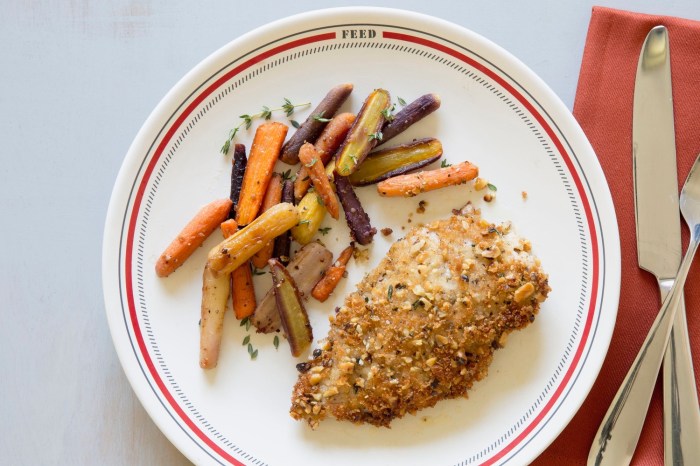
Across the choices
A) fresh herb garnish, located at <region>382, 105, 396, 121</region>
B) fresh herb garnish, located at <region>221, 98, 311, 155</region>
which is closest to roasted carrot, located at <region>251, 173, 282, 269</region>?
fresh herb garnish, located at <region>221, 98, 311, 155</region>

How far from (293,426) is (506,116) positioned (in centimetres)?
193

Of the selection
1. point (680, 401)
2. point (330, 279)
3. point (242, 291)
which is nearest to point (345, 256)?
point (330, 279)

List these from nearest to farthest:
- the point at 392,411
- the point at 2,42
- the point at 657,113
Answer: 1. the point at 392,411
2. the point at 657,113
3. the point at 2,42

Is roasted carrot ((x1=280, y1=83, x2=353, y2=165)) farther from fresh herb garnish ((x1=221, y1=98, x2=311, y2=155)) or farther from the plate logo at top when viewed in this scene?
the plate logo at top

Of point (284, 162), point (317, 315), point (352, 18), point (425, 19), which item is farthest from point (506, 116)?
point (317, 315)

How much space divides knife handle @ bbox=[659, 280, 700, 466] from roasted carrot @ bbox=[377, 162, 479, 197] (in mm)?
1279

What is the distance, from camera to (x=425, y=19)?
3.45 metres

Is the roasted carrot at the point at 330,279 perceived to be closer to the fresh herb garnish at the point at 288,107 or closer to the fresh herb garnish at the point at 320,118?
the fresh herb garnish at the point at 320,118

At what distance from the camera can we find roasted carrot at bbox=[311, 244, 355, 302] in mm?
3473

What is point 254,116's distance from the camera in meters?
3.53

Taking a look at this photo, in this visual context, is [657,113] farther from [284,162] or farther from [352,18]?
[284,162]

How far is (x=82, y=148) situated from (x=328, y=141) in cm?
139

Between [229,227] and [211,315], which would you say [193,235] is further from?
[211,315]

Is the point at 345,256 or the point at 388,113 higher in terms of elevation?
the point at 388,113
